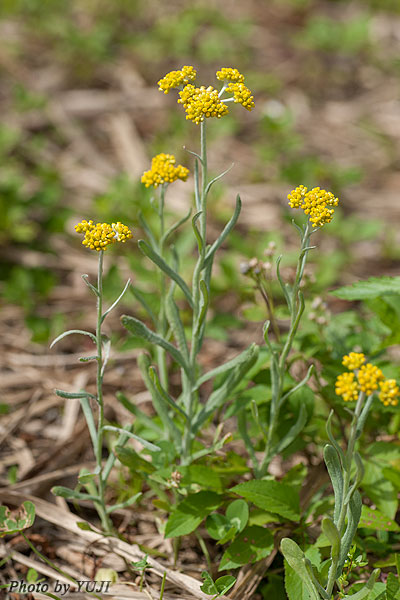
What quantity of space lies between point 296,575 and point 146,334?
0.80 m

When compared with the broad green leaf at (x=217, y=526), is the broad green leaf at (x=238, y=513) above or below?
above

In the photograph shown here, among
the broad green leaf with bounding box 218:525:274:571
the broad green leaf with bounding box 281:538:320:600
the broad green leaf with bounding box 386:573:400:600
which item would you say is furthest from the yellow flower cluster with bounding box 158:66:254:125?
the broad green leaf with bounding box 386:573:400:600

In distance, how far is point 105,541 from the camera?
6.75 ft

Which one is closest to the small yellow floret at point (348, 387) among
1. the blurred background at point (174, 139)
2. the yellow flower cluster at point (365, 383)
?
the yellow flower cluster at point (365, 383)

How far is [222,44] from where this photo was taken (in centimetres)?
543

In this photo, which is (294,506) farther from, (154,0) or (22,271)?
(154,0)

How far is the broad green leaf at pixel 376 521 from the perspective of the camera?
1.77 metres

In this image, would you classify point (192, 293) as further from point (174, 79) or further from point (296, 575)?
point (296, 575)

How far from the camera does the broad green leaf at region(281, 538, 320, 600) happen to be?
1.56 metres

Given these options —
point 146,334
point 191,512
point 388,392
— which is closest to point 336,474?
point 388,392

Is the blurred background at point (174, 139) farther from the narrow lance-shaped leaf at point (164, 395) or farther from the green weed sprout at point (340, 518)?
Answer: the green weed sprout at point (340, 518)

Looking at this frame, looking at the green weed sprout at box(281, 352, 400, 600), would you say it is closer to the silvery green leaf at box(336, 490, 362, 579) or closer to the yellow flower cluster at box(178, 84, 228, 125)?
the silvery green leaf at box(336, 490, 362, 579)

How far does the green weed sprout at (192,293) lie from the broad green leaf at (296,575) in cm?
40

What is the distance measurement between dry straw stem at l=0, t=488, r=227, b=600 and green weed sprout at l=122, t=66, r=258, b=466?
0.35 m
